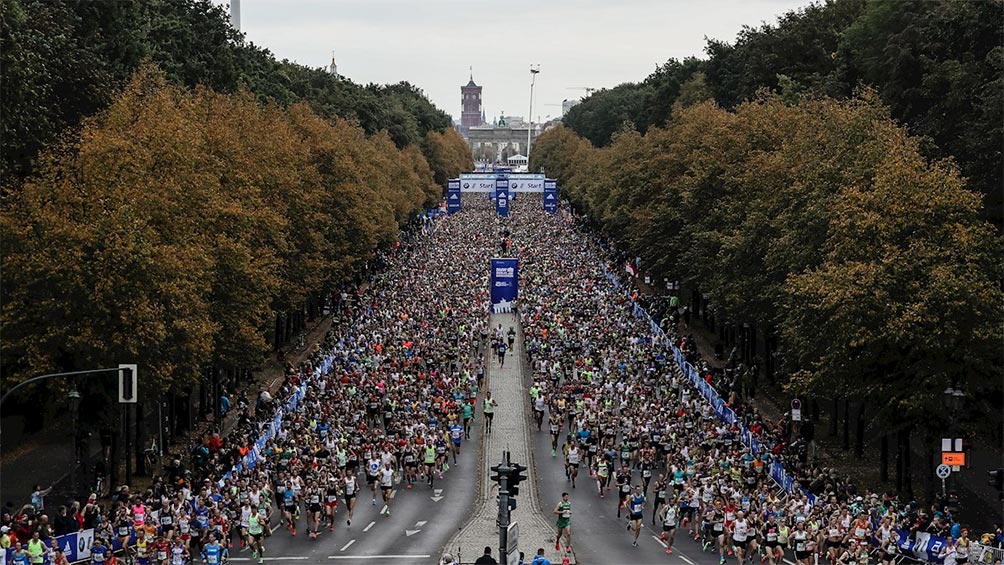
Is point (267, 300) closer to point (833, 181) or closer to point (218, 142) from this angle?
point (218, 142)

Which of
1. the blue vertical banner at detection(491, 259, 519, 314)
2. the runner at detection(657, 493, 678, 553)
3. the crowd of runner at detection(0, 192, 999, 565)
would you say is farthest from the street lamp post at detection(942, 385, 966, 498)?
the blue vertical banner at detection(491, 259, 519, 314)

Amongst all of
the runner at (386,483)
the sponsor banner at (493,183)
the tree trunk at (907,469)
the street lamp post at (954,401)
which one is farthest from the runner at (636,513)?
the sponsor banner at (493,183)

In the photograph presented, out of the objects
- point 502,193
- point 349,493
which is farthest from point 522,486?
point 502,193

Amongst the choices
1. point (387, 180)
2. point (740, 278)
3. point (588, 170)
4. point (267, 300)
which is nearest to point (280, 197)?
point (267, 300)

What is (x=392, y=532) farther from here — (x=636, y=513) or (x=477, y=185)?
(x=477, y=185)

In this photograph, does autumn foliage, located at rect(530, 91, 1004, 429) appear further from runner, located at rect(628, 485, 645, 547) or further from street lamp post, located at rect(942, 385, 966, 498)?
runner, located at rect(628, 485, 645, 547)
